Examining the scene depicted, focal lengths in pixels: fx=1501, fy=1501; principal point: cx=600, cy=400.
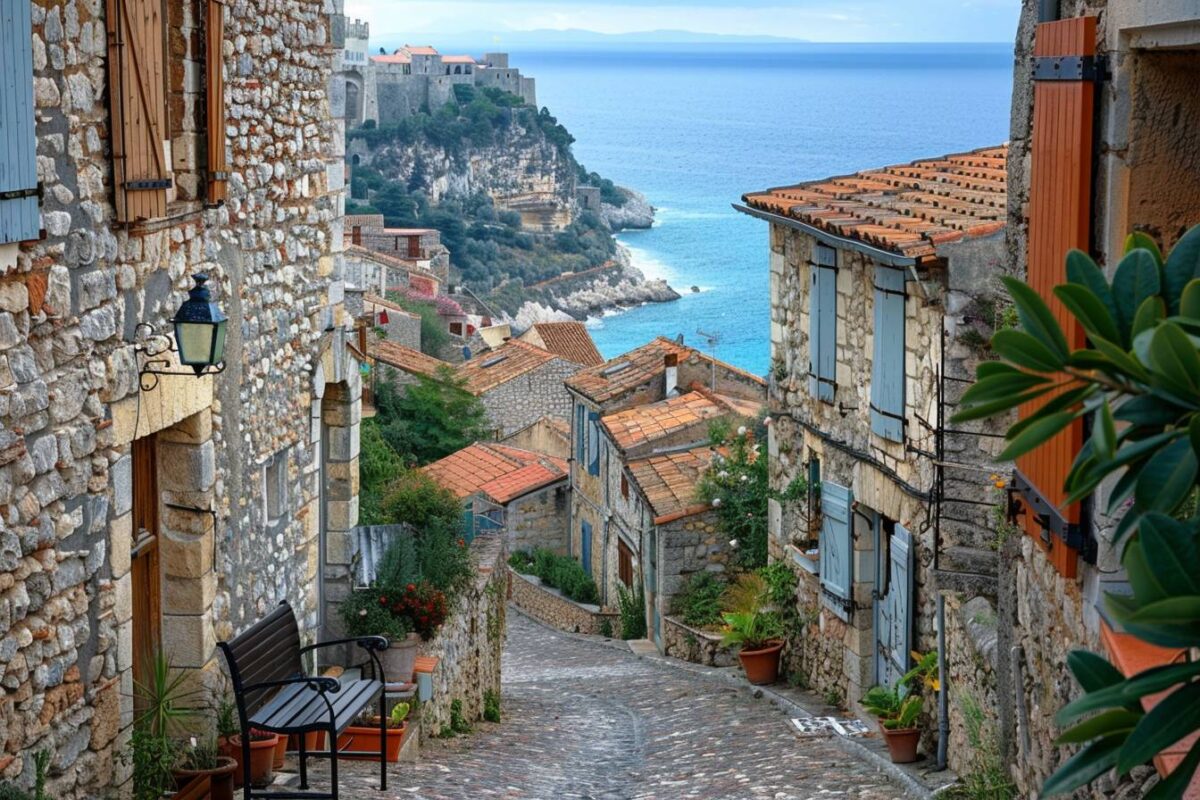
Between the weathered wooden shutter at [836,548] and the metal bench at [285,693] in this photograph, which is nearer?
the metal bench at [285,693]

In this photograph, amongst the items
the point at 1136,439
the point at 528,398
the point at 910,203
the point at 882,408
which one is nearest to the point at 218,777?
the point at 1136,439

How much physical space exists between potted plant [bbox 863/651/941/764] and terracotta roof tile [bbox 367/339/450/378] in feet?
62.3

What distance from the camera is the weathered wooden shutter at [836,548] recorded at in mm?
12016

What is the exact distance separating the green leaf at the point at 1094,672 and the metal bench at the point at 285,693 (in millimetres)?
4941

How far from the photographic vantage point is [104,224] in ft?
19.5

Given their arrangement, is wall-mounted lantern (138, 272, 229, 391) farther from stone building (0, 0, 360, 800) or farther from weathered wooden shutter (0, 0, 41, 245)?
weathered wooden shutter (0, 0, 41, 245)

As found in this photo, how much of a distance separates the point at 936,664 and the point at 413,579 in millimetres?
3622

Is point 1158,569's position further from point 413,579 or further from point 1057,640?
point 413,579

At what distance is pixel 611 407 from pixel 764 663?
1034 centimetres

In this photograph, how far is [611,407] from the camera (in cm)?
2391

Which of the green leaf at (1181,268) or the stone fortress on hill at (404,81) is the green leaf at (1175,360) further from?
the stone fortress on hill at (404,81)

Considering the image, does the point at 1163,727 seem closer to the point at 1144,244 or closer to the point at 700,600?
the point at 1144,244

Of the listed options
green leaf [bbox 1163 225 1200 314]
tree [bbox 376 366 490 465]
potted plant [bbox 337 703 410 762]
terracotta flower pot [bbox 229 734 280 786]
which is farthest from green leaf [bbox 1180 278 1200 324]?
tree [bbox 376 366 490 465]

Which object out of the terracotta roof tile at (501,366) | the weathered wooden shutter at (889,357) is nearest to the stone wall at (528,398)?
the terracotta roof tile at (501,366)
